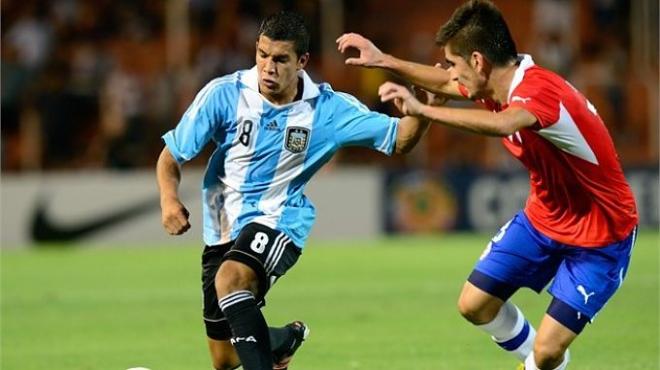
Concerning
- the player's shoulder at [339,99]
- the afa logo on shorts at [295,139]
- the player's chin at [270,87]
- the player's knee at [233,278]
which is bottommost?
the player's knee at [233,278]

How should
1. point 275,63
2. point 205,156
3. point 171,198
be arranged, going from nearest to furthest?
point 171,198, point 275,63, point 205,156

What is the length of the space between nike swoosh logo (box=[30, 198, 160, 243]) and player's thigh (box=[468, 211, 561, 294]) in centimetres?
1402

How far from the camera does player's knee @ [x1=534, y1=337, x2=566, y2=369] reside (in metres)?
7.38

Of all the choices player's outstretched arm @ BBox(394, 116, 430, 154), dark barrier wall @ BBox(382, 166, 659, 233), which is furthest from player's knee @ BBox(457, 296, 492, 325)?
dark barrier wall @ BBox(382, 166, 659, 233)

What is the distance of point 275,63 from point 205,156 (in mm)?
14426

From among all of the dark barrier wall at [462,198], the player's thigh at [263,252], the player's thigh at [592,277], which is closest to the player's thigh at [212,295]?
the player's thigh at [263,252]

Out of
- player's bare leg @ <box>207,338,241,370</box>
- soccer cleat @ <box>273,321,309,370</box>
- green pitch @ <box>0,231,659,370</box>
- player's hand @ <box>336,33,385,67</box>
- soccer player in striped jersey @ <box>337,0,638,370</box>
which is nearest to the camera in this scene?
soccer player in striped jersey @ <box>337,0,638,370</box>

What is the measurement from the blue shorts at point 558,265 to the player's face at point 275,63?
1.60m

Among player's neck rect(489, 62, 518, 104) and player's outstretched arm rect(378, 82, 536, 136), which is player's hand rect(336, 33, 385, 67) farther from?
player's outstretched arm rect(378, 82, 536, 136)

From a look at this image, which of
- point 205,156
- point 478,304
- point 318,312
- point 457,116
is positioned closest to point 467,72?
point 457,116

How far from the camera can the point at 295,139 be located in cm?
800

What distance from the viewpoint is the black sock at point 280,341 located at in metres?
8.13

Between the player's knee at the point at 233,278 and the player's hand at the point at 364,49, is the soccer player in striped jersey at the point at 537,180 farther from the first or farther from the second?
the player's knee at the point at 233,278

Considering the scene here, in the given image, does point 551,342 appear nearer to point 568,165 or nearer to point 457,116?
point 568,165
